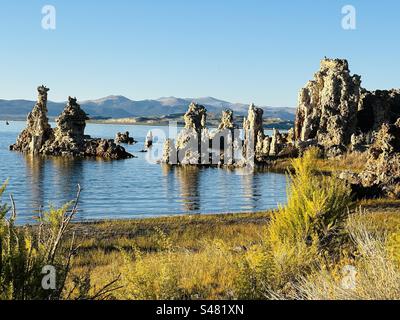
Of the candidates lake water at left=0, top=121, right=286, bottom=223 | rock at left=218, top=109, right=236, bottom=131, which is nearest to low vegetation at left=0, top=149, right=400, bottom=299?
lake water at left=0, top=121, right=286, bottom=223

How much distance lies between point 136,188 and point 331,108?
42.8 meters

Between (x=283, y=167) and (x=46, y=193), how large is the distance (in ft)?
127

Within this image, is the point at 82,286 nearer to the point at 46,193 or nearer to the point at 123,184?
the point at 46,193

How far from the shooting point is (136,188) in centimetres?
6003

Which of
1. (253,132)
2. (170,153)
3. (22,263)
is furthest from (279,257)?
(170,153)

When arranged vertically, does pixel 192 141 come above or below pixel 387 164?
above

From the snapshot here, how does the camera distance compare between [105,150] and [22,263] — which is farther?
[105,150]

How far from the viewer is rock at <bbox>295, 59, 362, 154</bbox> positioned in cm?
8419

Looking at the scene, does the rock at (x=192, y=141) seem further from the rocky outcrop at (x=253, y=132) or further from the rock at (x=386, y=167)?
the rock at (x=386, y=167)

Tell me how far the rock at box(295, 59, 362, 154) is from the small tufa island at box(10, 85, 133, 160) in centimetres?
3824

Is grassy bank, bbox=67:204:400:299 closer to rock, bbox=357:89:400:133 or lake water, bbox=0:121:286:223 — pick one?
lake water, bbox=0:121:286:223

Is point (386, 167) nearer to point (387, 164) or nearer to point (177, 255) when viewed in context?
point (387, 164)
